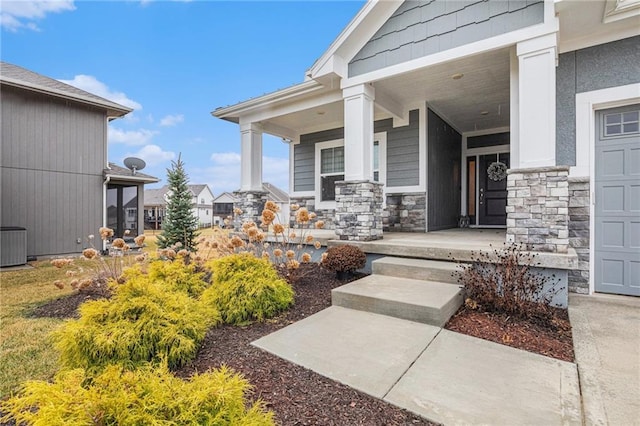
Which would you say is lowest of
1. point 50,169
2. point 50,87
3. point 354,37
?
point 50,169

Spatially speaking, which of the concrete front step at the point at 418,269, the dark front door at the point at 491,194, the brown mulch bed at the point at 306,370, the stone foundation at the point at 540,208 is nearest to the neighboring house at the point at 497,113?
the stone foundation at the point at 540,208

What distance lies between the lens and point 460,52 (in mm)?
4723

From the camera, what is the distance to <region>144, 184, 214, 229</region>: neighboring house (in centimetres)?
2442

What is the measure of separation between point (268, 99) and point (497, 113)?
5.40 m

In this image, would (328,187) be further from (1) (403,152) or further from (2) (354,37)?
(2) (354,37)

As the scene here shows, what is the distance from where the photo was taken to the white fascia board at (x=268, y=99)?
6.36 metres

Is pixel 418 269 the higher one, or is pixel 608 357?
pixel 418 269

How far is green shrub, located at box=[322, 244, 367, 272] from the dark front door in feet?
18.4

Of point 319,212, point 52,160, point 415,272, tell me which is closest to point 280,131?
point 319,212

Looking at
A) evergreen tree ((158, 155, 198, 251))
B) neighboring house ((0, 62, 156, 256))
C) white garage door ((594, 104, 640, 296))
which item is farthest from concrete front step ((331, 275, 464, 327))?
neighboring house ((0, 62, 156, 256))

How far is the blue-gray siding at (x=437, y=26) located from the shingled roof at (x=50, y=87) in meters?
8.78

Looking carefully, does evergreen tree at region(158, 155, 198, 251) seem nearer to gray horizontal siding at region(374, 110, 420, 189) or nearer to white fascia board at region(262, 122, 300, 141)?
white fascia board at region(262, 122, 300, 141)

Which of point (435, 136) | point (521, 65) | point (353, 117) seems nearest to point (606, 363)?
point (521, 65)

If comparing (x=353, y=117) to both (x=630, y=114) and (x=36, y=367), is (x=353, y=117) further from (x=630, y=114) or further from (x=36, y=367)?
(x=36, y=367)
